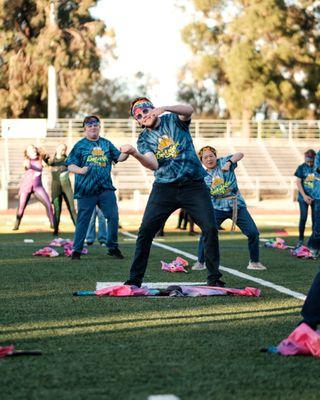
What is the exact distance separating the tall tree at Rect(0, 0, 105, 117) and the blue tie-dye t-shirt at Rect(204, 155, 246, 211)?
136 ft

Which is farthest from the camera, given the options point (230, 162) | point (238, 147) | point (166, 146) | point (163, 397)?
point (238, 147)

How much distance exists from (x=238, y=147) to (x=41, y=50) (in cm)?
1233

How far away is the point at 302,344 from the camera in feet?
18.6

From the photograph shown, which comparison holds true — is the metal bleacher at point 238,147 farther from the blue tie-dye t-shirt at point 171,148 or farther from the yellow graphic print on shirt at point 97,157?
the blue tie-dye t-shirt at point 171,148

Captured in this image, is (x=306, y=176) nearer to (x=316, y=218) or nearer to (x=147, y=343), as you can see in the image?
(x=316, y=218)

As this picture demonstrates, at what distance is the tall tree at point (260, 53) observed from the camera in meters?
54.2

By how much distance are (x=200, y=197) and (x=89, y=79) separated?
45.9m

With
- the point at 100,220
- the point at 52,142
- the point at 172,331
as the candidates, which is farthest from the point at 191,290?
the point at 52,142

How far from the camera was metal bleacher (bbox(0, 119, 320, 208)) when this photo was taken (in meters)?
42.3

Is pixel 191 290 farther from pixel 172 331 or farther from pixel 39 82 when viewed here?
pixel 39 82

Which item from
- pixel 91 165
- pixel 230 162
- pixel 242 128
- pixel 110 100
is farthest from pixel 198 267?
pixel 110 100

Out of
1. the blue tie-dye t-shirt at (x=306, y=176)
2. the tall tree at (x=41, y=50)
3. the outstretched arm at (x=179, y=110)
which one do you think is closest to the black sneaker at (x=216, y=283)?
the outstretched arm at (x=179, y=110)

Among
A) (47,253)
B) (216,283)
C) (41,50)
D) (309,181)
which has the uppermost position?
(41,50)

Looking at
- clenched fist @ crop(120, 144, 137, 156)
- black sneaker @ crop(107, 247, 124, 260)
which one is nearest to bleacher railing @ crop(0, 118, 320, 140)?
black sneaker @ crop(107, 247, 124, 260)
